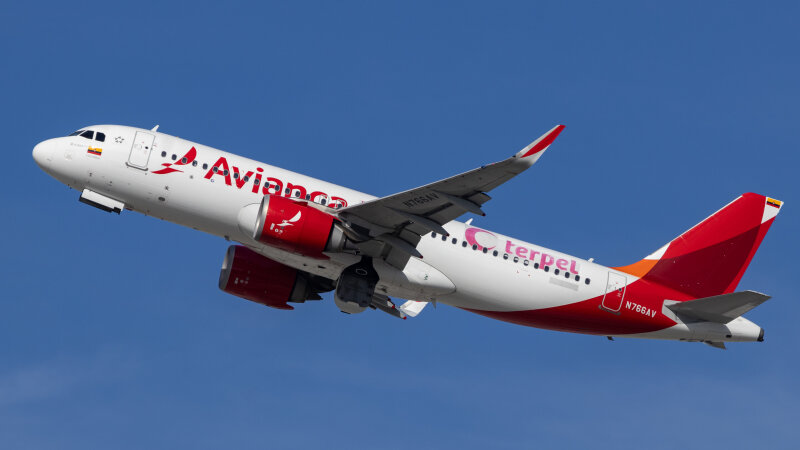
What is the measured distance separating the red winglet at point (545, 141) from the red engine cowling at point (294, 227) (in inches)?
352

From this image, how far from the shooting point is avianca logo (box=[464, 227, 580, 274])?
42.0m

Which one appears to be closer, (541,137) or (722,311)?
→ (541,137)

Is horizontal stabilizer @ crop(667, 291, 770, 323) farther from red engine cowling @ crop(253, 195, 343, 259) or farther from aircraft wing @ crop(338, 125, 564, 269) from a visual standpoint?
red engine cowling @ crop(253, 195, 343, 259)

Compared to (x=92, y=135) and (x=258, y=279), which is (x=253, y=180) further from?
(x=92, y=135)

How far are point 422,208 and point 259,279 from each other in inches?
385

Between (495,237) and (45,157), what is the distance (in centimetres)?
1800

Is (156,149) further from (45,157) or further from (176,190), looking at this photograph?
(45,157)

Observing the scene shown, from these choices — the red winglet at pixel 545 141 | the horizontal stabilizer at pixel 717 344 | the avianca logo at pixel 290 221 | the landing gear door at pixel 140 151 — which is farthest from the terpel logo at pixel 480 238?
the landing gear door at pixel 140 151

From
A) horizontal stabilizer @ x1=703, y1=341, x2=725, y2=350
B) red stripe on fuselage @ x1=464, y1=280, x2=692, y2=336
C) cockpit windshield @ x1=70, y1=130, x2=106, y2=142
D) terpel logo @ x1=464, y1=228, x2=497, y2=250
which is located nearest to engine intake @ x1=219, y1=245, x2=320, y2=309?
cockpit windshield @ x1=70, y1=130, x2=106, y2=142

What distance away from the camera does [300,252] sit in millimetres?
39031

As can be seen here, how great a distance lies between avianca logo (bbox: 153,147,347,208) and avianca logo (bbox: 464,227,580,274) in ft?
18.7

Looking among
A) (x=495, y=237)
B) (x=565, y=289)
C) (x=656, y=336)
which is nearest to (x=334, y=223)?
(x=495, y=237)

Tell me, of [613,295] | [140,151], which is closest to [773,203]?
[613,295]

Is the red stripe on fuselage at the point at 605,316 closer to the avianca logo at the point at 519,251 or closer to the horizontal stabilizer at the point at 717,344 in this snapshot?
the avianca logo at the point at 519,251
